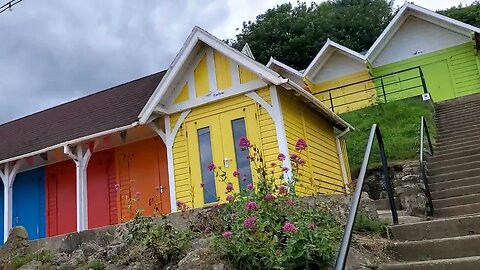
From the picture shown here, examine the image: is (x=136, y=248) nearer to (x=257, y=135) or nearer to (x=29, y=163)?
(x=257, y=135)

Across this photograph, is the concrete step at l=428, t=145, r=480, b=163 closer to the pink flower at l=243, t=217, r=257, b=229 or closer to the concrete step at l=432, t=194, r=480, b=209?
the concrete step at l=432, t=194, r=480, b=209

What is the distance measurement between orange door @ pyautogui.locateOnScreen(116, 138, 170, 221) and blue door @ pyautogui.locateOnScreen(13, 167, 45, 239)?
2937 millimetres

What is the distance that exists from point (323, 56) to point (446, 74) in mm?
5779

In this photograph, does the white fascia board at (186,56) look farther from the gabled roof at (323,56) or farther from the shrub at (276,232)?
the gabled roof at (323,56)

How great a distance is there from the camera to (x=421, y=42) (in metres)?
21.2

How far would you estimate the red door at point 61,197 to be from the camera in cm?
1292

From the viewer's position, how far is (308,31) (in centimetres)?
3738

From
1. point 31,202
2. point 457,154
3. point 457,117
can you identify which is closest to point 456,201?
point 457,154

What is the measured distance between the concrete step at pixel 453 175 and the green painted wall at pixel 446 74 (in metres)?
12.3

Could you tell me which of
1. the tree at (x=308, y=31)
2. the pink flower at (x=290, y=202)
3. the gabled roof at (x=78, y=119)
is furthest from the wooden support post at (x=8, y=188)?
the tree at (x=308, y=31)

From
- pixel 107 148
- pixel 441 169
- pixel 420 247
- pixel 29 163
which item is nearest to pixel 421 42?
pixel 441 169

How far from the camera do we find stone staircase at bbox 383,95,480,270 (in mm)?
4438

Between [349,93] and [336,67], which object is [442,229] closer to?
[349,93]

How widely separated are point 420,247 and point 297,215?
1343 mm
